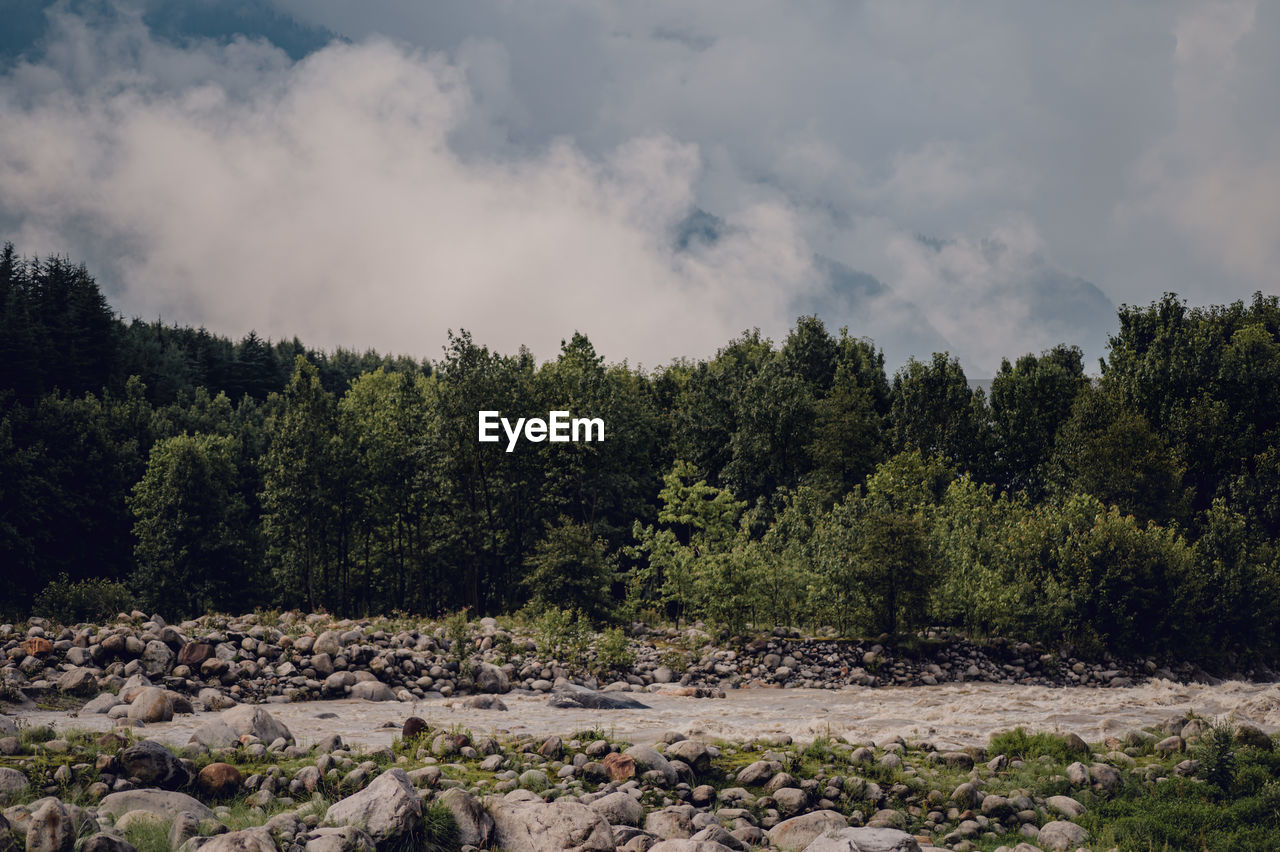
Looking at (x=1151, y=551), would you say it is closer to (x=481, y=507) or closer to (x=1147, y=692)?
(x=1147, y=692)

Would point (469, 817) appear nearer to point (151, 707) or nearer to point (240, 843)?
point (240, 843)

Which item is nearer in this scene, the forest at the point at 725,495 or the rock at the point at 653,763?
the rock at the point at 653,763

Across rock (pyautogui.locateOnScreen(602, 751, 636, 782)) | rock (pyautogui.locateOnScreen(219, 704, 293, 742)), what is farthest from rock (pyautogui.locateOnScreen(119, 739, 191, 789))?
rock (pyautogui.locateOnScreen(602, 751, 636, 782))

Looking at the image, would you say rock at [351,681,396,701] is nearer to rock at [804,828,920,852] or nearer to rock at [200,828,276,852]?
rock at [200,828,276,852]

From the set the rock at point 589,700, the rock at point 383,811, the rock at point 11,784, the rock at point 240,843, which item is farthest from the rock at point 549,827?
the rock at point 589,700

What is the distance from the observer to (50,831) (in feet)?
28.0

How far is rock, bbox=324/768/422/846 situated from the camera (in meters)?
9.80

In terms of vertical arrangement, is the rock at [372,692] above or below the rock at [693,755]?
below

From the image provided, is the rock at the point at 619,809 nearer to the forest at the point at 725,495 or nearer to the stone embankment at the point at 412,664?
the stone embankment at the point at 412,664

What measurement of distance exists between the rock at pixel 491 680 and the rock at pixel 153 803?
44.1ft

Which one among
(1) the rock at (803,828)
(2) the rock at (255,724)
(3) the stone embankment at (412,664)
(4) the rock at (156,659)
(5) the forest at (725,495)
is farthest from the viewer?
(5) the forest at (725,495)

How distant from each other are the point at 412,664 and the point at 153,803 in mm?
13343

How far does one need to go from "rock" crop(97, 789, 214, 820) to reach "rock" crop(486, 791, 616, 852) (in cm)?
350

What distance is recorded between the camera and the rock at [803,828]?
11078 millimetres
